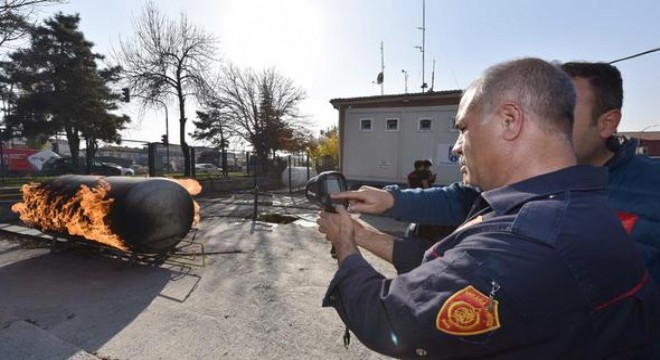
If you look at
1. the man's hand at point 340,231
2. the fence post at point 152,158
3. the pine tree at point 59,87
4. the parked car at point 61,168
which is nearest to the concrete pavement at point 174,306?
the man's hand at point 340,231

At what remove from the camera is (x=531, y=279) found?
0.95 meters

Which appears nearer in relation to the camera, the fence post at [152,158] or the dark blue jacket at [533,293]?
the dark blue jacket at [533,293]

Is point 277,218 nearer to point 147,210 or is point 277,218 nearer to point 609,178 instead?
point 147,210

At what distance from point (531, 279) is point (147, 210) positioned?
643 centimetres

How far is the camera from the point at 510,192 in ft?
3.89

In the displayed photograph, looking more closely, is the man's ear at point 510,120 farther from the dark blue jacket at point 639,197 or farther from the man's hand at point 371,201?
the man's hand at point 371,201

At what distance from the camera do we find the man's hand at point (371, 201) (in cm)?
238

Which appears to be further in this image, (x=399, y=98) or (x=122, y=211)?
(x=399, y=98)

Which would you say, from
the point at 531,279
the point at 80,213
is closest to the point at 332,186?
the point at 531,279

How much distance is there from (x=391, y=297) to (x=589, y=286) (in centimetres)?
52

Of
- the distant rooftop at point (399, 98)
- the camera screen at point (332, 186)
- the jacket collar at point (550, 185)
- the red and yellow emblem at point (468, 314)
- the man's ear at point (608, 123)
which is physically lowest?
the red and yellow emblem at point (468, 314)

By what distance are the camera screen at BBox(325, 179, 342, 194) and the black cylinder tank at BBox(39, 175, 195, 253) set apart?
5.10 metres

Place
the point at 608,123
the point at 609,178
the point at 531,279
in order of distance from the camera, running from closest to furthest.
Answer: the point at 531,279 < the point at 609,178 < the point at 608,123

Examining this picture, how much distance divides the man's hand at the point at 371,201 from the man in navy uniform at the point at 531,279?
3.66 feet
